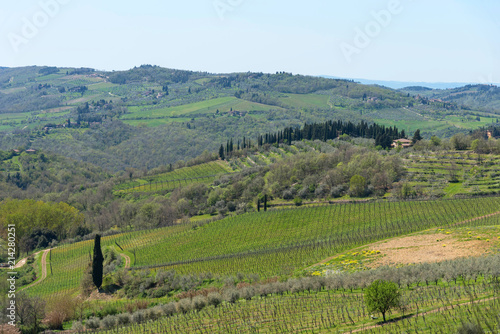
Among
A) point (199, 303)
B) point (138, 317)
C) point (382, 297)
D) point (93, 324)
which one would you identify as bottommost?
point (93, 324)

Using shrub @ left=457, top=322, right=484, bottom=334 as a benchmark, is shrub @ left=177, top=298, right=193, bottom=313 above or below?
below

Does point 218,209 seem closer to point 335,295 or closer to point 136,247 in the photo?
point 136,247

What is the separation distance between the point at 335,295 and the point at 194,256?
34179 millimetres

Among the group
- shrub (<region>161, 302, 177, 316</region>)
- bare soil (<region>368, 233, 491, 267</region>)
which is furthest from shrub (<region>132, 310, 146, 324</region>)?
bare soil (<region>368, 233, 491, 267</region>)

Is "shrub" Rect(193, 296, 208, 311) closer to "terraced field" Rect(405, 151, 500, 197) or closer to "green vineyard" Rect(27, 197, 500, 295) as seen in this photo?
"green vineyard" Rect(27, 197, 500, 295)

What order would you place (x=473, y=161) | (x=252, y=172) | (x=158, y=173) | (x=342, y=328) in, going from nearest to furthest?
(x=342, y=328) → (x=473, y=161) → (x=252, y=172) → (x=158, y=173)

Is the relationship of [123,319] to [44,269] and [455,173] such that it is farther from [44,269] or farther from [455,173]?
[455,173]

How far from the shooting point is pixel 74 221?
99750 millimetres

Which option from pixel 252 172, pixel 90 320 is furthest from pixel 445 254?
pixel 252 172

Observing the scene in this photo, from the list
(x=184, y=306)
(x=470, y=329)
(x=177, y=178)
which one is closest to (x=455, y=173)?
(x=184, y=306)

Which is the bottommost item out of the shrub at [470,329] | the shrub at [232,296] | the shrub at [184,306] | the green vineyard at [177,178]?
the green vineyard at [177,178]

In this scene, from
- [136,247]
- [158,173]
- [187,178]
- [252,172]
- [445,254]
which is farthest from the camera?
[158,173]

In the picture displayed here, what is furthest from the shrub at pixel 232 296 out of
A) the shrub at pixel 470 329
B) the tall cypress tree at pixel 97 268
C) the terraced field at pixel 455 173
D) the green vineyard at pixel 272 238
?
the terraced field at pixel 455 173

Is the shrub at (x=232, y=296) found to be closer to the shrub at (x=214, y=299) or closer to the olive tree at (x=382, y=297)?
the shrub at (x=214, y=299)
